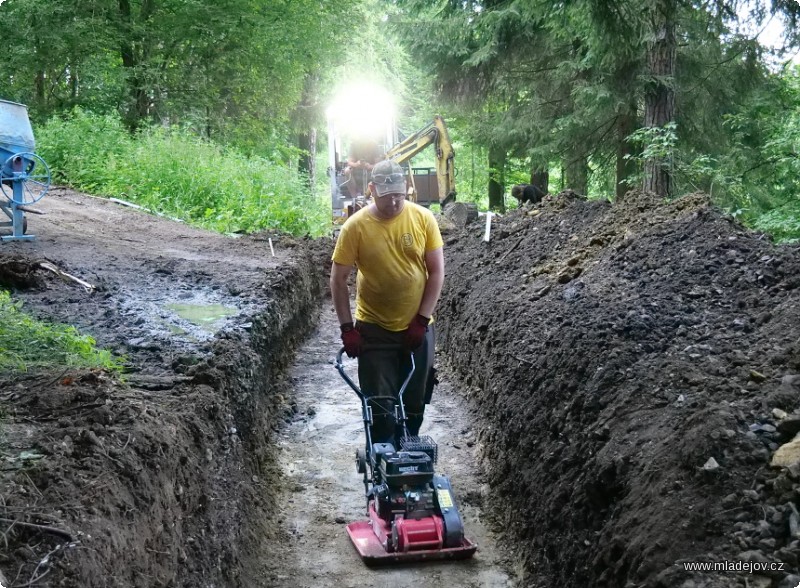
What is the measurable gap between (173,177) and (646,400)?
15428 mm

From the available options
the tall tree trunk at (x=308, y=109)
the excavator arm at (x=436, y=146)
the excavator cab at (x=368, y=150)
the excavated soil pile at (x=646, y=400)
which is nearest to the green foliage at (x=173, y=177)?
the excavator cab at (x=368, y=150)

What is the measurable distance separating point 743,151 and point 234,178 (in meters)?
11.1

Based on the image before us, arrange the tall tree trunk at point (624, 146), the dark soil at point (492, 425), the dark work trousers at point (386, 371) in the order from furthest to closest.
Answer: the tall tree trunk at point (624, 146) < the dark work trousers at point (386, 371) < the dark soil at point (492, 425)

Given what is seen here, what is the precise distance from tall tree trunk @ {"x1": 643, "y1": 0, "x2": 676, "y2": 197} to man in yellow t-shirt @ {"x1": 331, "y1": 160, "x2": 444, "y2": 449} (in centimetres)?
627

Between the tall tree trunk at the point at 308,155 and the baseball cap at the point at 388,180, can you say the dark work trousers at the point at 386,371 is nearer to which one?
the baseball cap at the point at 388,180

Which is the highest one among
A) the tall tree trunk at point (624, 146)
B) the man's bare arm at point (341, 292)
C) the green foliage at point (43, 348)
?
the tall tree trunk at point (624, 146)

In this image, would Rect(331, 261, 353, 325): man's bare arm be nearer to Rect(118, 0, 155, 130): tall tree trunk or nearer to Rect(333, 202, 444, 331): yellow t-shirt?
Rect(333, 202, 444, 331): yellow t-shirt

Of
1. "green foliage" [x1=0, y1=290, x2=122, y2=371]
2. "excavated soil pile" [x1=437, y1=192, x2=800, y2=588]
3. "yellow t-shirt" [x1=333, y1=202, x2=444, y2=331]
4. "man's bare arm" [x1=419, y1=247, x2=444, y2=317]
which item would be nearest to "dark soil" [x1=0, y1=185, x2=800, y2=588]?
"excavated soil pile" [x1=437, y1=192, x2=800, y2=588]

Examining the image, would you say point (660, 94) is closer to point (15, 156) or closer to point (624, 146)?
point (624, 146)

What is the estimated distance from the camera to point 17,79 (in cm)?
2089

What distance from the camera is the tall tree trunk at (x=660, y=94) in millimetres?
11070

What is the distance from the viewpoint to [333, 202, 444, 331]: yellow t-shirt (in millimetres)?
5723

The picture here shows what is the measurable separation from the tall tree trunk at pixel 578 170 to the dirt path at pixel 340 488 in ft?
23.7

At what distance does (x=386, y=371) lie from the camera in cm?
598
